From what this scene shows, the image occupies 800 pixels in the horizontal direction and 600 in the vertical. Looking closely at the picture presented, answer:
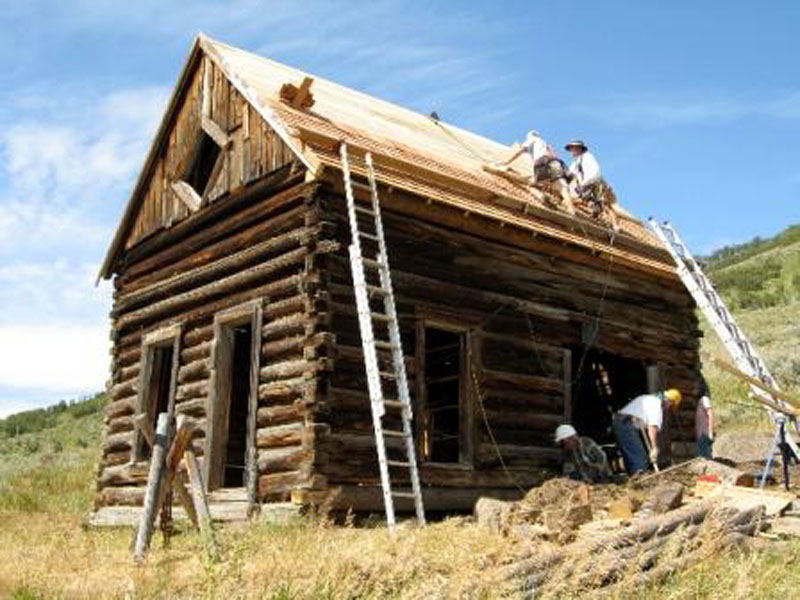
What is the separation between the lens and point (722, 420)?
2230 cm

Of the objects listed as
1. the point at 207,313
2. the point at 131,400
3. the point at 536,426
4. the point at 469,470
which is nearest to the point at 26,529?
the point at 131,400

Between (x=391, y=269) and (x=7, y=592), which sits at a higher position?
(x=391, y=269)

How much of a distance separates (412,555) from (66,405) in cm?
3799

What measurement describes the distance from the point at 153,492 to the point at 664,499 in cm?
466

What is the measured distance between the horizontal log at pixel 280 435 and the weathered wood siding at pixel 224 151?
139 inches

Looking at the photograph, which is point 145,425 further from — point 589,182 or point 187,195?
point 589,182

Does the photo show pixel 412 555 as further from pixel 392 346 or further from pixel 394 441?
pixel 394 441

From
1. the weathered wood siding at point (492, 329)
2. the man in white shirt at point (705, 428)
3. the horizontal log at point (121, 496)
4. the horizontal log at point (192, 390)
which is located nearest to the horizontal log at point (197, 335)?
the horizontal log at point (192, 390)

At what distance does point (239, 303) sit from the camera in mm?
12125

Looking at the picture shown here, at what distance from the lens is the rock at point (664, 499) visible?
8.45 meters

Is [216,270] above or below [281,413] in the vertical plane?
above

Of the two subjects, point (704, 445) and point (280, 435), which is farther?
point (704, 445)

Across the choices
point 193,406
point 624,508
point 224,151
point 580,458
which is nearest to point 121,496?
point 193,406

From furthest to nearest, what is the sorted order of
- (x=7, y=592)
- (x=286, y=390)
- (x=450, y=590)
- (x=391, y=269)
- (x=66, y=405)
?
(x=66, y=405), (x=391, y=269), (x=286, y=390), (x=7, y=592), (x=450, y=590)
